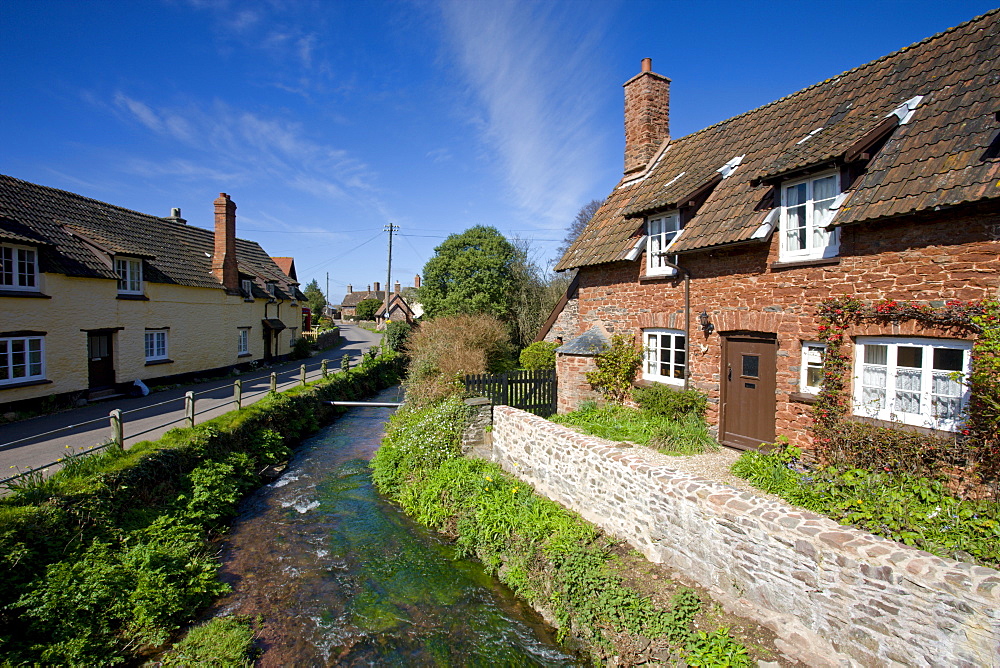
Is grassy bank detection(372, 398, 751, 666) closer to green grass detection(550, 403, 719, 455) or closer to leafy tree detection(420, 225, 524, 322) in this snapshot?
green grass detection(550, 403, 719, 455)

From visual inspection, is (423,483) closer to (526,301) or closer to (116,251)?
(116,251)

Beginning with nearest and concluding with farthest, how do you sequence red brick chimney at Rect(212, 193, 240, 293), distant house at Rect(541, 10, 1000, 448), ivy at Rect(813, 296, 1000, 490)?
ivy at Rect(813, 296, 1000, 490), distant house at Rect(541, 10, 1000, 448), red brick chimney at Rect(212, 193, 240, 293)

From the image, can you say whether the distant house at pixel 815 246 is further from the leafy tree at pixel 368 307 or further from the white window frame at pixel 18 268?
the leafy tree at pixel 368 307

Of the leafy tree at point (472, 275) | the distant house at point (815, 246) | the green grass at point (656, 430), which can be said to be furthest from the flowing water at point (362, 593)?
the leafy tree at point (472, 275)

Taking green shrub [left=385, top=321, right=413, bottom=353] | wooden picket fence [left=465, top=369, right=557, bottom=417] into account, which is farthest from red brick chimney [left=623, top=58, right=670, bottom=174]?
green shrub [left=385, top=321, right=413, bottom=353]

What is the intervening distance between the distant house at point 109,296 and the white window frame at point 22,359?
29 mm

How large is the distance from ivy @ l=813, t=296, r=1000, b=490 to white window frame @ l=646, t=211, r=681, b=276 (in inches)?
150

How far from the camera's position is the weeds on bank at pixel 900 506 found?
5.40 m

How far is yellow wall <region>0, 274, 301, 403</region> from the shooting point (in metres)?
15.0

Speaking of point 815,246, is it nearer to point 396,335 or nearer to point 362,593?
point 362,593

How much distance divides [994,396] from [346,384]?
19.9 metres

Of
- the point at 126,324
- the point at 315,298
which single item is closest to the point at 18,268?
the point at 126,324

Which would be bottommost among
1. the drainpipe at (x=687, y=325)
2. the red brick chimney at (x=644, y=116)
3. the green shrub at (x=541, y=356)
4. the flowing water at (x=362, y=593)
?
the flowing water at (x=362, y=593)

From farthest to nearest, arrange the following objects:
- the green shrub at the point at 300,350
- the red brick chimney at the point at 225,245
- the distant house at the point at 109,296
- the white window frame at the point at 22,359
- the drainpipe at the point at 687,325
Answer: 1. the green shrub at the point at 300,350
2. the red brick chimney at the point at 225,245
3. the distant house at the point at 109,296
4. the white window frame at the point at 22,359
5. the drainpipe at the point at 687,325
